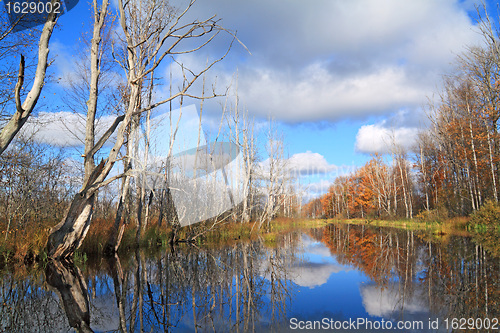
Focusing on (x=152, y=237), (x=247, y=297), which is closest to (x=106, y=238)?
(x=152, y=237)

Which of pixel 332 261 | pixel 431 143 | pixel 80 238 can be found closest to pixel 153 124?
pixel 80 238

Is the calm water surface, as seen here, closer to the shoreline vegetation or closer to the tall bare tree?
the shoreline vegetation

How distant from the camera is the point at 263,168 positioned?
20953 mm

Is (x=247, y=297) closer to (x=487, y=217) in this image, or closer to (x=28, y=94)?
(x=28, y=94)

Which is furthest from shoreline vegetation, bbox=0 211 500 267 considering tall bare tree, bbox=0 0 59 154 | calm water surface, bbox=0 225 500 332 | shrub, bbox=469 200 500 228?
tall bare tree, bbox=0 0 59 154

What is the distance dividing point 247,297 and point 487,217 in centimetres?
1517

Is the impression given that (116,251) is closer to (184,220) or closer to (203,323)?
(184,220)

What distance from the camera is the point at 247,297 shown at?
4.07 metres

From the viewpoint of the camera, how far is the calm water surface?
307 cm

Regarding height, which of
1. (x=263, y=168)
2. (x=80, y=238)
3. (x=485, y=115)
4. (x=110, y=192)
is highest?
(x=485, y=115)

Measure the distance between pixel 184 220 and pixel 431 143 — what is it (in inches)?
1067

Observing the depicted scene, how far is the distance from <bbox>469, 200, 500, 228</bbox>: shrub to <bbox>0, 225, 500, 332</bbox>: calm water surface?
A: 940 cm

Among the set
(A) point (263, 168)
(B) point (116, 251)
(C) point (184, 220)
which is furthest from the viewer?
(A) point (263, 168)

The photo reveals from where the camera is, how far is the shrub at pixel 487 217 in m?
14.0
